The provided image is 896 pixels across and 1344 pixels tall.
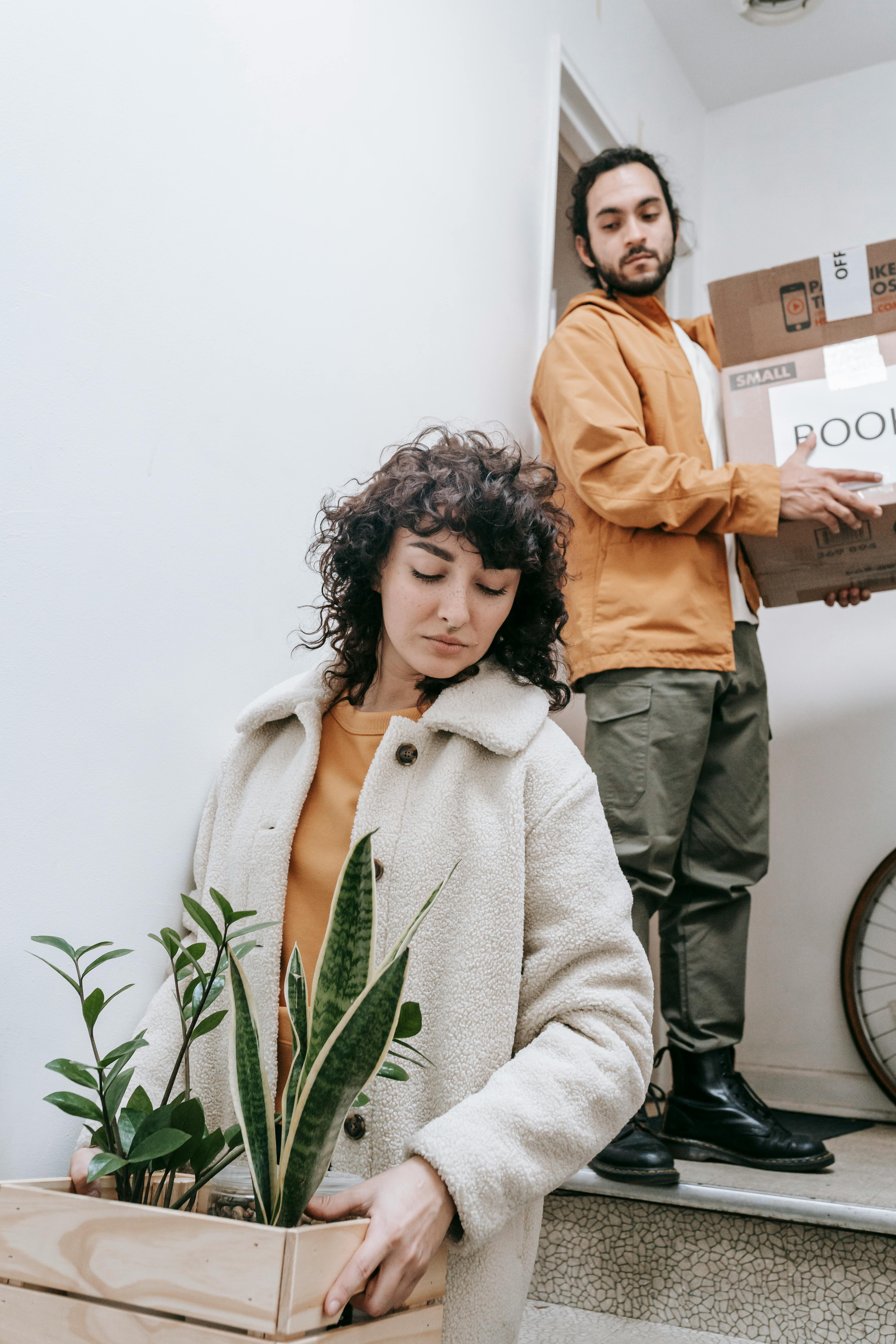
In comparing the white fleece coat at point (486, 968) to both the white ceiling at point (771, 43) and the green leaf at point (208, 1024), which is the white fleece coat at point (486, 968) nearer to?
the green leaf at point (208, 1024)

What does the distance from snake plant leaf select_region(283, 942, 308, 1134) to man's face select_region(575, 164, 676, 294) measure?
4.92 feet

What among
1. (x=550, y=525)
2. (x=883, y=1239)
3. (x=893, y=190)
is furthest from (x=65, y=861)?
(x=893, y=190)

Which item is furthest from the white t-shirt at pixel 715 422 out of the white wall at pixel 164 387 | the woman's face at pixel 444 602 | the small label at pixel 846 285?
the woman's face at pixel 444 602

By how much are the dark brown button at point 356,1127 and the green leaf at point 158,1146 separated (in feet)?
0.67

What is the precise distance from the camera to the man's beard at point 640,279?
6.12 feet

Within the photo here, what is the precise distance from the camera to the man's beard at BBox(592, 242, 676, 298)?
186 centimetres

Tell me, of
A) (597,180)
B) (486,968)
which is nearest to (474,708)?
(486,968)

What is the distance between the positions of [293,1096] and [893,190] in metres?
2.75

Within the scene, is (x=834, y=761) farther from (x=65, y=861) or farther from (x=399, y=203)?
(x=65, y=861)

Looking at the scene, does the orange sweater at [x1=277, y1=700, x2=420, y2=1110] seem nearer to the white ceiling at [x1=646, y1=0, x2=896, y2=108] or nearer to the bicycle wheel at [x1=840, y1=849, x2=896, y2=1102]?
the bicycle wheel at [x1=840, y1=849, x2=896, y2=1102]

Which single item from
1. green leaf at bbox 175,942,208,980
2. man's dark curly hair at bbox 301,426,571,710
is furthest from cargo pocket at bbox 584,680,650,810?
green leaf at bbox 175,942,208,980

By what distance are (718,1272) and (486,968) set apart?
29.8 inches

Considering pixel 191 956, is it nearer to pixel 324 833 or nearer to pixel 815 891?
pixel 324 833

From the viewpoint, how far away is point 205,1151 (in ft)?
2.49
